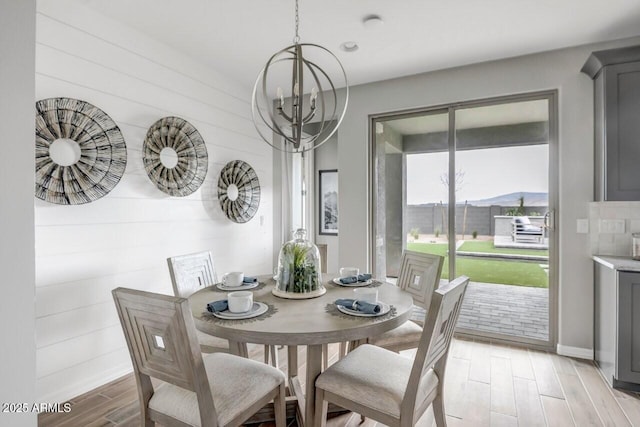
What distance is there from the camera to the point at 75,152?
2.16 m

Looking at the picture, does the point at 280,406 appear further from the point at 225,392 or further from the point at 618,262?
the point at 618,262

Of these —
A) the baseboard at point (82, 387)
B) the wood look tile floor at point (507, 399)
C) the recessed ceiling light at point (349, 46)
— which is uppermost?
the recessed ceiling light at point (349, 46)

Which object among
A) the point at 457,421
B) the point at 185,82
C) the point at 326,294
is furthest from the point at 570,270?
the point at 185,82

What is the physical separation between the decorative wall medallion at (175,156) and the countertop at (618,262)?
3.27m

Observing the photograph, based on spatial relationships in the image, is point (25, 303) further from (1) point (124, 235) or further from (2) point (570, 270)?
(2) point (570, 270)

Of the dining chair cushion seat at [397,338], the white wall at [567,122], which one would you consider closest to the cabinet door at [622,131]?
the white wall at [567,122]

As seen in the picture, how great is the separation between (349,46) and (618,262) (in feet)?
8.43

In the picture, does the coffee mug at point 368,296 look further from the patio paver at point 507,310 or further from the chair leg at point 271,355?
the patio paver at point 507,310

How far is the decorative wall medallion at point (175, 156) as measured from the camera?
105 inches

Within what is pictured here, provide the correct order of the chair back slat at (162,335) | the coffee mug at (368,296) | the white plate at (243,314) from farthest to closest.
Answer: the coffee mug at (368,296)
the white plate at (243,314)
the chair back slat at (162,335)

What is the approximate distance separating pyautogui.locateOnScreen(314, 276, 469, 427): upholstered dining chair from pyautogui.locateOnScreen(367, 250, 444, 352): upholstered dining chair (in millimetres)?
318

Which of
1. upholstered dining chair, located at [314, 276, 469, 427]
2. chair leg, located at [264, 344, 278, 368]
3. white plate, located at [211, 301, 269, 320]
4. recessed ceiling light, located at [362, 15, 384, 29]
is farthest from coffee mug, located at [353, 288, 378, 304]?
recessed ceiling light, located at [362, 15, 384, 29]

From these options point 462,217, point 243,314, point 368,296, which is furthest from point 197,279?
point 462,217

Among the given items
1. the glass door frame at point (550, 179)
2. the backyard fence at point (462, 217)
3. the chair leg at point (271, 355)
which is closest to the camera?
the chair leg at point (271, 355)
